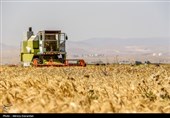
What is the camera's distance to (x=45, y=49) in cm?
4966

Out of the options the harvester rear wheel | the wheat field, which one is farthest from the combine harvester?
the wheat field

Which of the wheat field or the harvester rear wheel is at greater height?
the wheat field

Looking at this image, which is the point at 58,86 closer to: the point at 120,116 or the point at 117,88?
the point at 117,88

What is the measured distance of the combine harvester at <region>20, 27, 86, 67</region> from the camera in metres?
48.0

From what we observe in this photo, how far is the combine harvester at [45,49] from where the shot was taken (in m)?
48.0

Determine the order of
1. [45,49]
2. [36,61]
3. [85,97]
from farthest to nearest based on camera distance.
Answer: [45,49] < [36,61] < [85,97]

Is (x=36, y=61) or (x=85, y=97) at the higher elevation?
(x=85, y=97)

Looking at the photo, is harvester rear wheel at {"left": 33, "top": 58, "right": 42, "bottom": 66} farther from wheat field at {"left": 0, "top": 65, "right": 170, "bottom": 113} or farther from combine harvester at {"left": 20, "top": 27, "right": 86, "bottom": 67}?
wheat field at {"left": 0, "top": 65, "right": 170, "bottom": 113}

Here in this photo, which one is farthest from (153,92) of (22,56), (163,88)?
(22,56)

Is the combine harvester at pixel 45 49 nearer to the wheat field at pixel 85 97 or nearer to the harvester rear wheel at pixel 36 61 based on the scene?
the harvester rear wheel at pixel 36 61

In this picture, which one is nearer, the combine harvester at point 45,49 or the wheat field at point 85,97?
the wheat field at point 85,97

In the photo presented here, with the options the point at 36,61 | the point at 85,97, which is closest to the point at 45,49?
the point at 36,61

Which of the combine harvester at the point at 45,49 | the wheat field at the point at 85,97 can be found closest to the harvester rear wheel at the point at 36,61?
the combine harvester at the point at 45,49

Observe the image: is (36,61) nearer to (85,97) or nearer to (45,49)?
(45,49)
